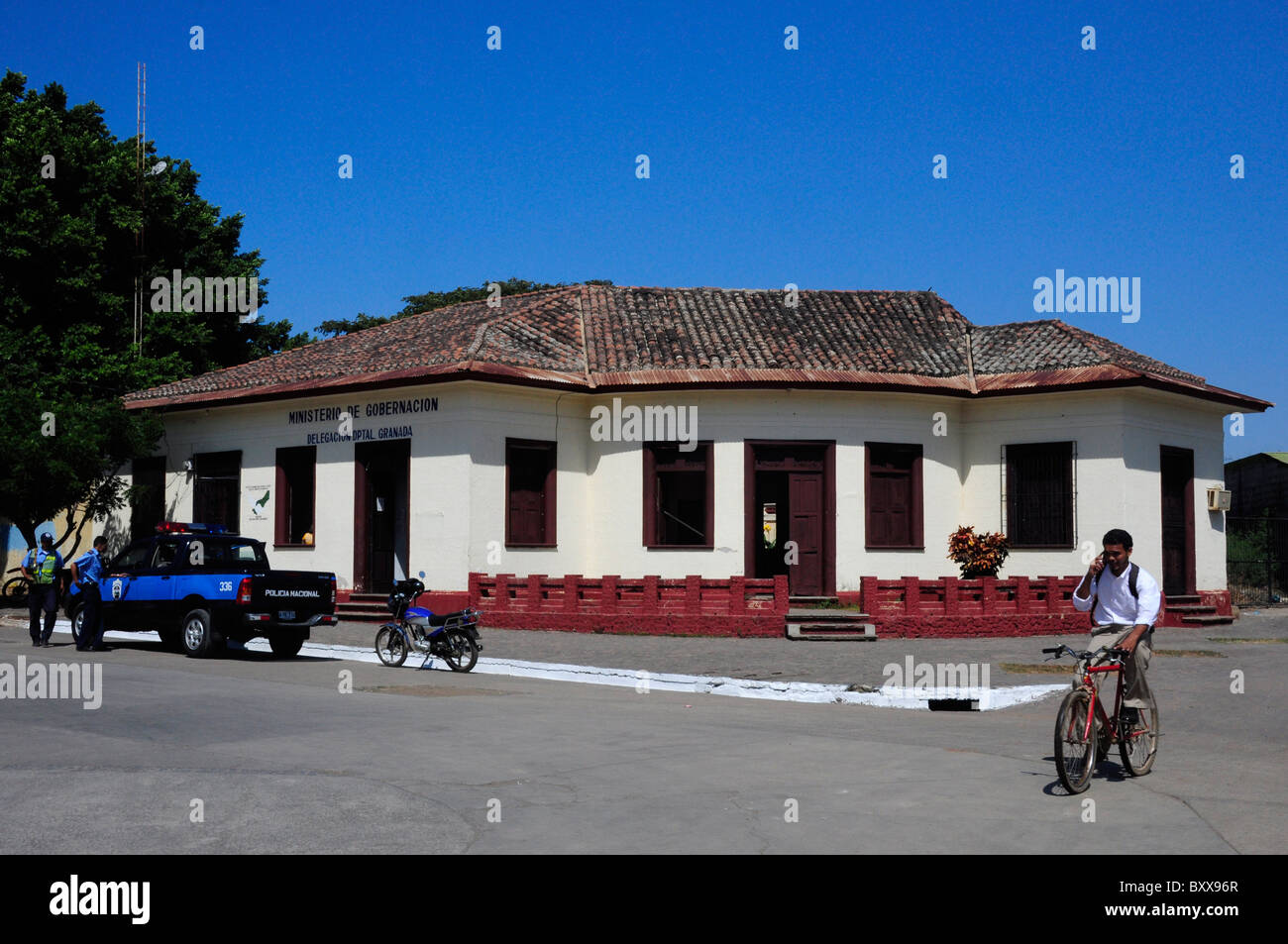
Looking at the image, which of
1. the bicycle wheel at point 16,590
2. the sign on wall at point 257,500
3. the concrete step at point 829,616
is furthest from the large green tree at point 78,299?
the concrete step at point 829,616

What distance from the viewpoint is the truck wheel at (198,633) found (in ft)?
59.8

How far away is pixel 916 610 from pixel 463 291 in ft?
126

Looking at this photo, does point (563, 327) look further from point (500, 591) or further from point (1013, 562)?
point (1013, 562)

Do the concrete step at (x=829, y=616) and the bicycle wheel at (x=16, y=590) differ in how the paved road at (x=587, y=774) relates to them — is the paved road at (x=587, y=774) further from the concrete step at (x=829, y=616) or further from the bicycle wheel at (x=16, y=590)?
the bicycle wheel at (x=16, y=590)

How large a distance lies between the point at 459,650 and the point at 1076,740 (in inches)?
414

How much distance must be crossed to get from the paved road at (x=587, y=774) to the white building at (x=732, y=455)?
8942 mm

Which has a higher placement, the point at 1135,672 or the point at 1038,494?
the point at 1038,494

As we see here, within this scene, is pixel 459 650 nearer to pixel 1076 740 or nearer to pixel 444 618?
pixel 444 618

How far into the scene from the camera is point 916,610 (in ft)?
68.5

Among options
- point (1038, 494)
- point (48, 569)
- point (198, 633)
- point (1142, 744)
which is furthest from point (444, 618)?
point (1038, 494)

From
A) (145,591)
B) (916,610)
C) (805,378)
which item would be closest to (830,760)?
(916,610)

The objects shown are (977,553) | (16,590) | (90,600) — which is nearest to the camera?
(90,600)

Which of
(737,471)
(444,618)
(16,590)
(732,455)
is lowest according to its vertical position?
(16,590)

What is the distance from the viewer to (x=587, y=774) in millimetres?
9039
